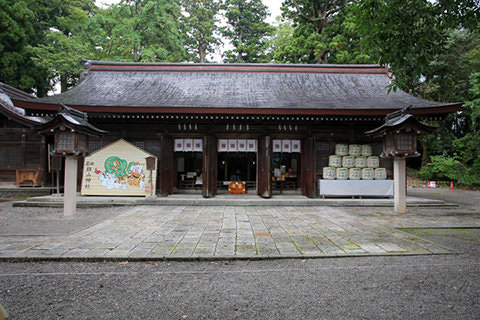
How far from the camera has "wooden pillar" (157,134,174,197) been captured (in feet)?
32.2

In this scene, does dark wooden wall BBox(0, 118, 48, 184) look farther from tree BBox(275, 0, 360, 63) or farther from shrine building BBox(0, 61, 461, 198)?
tree BBox(275, 0, 360, 63)

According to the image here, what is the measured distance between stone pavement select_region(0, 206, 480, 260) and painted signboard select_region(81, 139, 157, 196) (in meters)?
1.95

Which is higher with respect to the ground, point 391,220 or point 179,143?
point 179,143

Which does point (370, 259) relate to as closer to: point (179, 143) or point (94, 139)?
point (179, 143)

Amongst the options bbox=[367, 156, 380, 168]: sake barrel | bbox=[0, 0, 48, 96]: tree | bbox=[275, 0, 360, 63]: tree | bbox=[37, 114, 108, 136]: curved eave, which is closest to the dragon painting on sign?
bbox=[37, 114, 108, 136]: curved eave

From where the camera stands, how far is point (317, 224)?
6.21 metres

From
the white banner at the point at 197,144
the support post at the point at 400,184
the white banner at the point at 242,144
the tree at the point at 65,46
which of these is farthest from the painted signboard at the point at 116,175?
the tree at the point at 65,46

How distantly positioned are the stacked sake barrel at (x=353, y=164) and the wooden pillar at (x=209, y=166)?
4633 millimetres

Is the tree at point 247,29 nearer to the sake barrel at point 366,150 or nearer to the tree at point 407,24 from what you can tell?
the sake barrel at point 366,150

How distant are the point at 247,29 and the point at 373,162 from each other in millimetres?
27021

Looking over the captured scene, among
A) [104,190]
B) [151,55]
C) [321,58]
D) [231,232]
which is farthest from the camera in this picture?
[321,58]

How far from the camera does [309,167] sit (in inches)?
399

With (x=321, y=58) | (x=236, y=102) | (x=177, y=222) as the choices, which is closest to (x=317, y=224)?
(x=177, y=222)

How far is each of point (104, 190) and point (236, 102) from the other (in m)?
6.36
